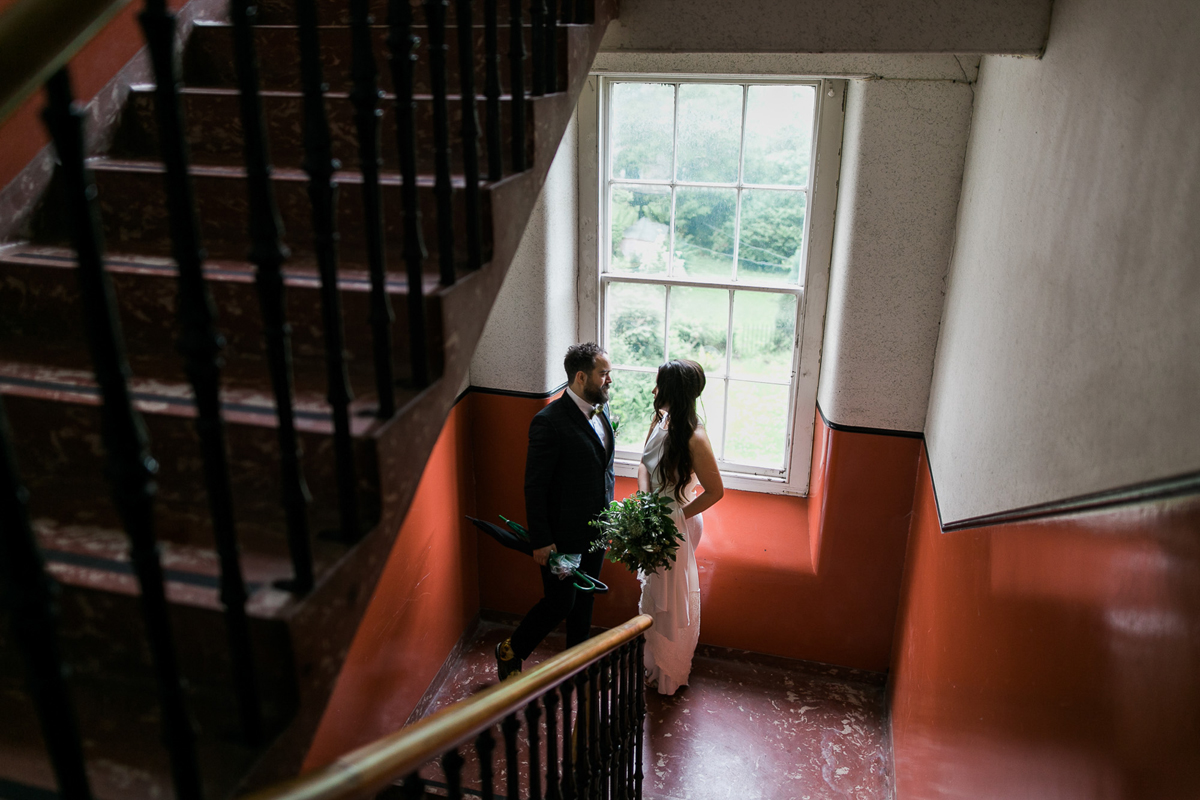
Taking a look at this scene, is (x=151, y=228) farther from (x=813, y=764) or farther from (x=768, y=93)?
(x=813, y=764)

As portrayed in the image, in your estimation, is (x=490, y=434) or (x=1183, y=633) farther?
(x=490, y=434)

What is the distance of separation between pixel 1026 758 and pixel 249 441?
1724mm

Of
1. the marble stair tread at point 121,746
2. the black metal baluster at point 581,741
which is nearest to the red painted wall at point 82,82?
the marble stair tread at point 121,746

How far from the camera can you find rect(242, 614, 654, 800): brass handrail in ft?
3.46

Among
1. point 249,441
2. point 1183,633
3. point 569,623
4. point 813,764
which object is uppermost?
point 249,441

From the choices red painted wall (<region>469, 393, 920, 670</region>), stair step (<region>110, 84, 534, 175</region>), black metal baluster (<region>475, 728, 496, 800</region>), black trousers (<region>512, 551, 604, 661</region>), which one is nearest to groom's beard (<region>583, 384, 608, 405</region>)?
red painted wall (<region>469, 393, 920, 670</region>)

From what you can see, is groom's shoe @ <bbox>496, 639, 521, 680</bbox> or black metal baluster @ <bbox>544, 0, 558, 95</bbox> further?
groom's shoe @ <bbox>496, 639, 521, 680</bbox>

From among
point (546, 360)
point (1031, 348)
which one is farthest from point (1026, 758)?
point (546, 360)

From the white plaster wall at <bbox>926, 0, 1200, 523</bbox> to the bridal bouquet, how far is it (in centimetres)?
119

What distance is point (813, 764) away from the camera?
144 inches

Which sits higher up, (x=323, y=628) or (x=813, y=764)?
(x=323, y=628)

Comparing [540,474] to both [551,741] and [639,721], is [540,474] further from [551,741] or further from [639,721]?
[551,741]

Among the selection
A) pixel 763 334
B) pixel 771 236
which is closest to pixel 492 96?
pixel 771 236

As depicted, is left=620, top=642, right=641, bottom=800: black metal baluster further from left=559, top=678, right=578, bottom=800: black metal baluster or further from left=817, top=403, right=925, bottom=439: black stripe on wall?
left=817, top=403, right=925, bottom=439: black stripe on wall
